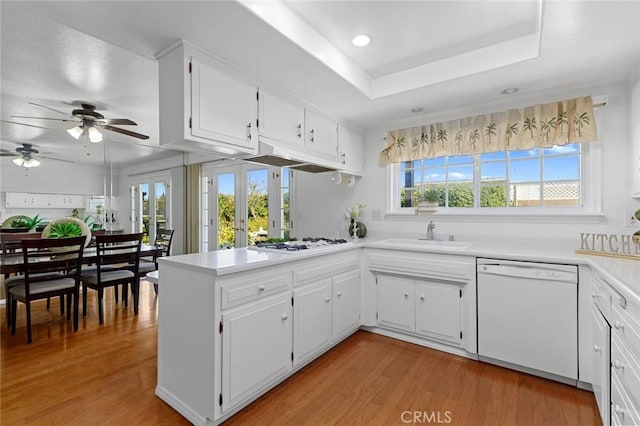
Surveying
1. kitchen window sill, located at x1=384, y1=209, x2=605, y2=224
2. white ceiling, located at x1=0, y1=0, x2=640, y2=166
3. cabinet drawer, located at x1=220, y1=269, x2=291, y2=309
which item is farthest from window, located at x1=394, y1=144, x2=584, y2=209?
cabinet drawer, located at x1=220, y1=269, x2=291, y2=309

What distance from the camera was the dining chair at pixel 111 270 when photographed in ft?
10.6

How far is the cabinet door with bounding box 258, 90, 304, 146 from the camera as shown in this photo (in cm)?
233

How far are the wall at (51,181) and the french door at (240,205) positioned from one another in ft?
6.19

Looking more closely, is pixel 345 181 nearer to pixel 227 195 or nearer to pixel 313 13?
pixel 313 13

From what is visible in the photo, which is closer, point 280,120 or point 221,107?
point 221,107

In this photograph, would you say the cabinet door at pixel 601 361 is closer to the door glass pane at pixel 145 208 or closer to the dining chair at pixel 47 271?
the dining chair at pixel 47 271

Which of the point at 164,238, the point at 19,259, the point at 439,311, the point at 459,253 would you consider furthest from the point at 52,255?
the point at 459,253

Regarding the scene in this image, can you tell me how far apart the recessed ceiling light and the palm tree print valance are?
1.30 m

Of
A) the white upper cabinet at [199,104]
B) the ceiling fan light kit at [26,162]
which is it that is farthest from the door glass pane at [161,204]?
the white upper cabinet at [199,104]

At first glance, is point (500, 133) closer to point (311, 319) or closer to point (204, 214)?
point (311, 319)

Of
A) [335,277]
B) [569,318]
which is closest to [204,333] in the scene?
[335,277]

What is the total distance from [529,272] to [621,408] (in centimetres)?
103

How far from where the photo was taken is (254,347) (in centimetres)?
184

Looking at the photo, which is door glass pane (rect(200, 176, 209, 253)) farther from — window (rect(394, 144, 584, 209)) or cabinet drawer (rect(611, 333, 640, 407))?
cabinet drawer (rect(611, 333, 640, 407))
